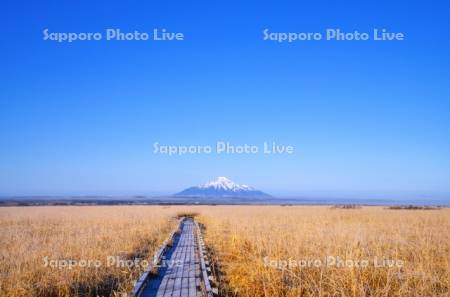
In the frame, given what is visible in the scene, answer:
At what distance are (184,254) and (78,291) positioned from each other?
5380 mm

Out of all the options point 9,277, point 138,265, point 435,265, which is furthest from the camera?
point 138,265

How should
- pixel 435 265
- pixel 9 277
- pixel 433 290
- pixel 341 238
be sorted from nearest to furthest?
pixel 433 290, pixel 9 277, pixel 435 265, pixel 341 238

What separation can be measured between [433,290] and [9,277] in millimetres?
7733

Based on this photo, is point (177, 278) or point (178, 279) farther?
point (177, 278)

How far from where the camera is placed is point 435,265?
852 cm

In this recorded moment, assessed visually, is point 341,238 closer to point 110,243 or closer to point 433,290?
point 433,290

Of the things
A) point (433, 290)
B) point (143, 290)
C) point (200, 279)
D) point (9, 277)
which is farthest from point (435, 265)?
point (9, 277)

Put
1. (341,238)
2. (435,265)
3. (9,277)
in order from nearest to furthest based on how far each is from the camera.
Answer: (9,277) → (435,265) → (341,238)

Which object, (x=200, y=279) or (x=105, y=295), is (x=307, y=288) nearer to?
(x=200, y=279)

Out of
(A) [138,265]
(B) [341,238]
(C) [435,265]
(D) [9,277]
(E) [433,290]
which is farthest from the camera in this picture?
(B) [341,238]

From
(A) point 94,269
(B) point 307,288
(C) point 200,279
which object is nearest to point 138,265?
(A) point 94,269

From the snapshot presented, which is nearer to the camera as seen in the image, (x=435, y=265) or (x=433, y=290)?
(x=433, y=290)

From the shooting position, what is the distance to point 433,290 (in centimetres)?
638

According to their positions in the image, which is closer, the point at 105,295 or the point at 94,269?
the point at 105,295
